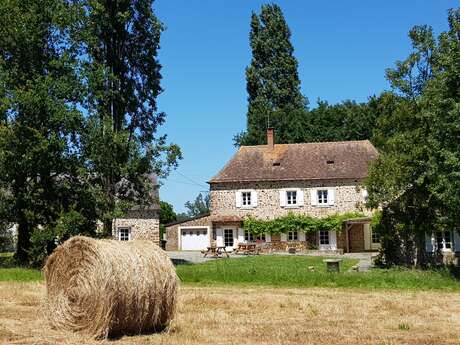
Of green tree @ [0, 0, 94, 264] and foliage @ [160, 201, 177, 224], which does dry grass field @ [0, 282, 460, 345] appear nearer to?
green tree @ [0, 0, 94, 264]

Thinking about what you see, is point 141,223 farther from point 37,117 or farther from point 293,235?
point 37,117

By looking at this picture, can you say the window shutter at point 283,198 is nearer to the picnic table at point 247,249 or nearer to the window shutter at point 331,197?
the window shutter at point 331,197

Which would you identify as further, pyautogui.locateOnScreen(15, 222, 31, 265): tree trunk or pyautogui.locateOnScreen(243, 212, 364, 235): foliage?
pyautogui.locateOnScreen(243, 212, 364, 235): foliage

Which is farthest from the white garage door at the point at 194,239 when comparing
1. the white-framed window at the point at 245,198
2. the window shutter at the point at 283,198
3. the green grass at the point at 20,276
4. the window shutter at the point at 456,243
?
the green grass at the point at 20,276

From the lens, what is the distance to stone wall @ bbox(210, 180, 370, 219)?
4066 centimetres

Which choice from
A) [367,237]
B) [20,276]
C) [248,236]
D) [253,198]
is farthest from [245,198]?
[20,276]

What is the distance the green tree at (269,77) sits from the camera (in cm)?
5562

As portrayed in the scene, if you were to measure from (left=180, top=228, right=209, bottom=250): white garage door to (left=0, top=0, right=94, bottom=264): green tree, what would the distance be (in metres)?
19.0

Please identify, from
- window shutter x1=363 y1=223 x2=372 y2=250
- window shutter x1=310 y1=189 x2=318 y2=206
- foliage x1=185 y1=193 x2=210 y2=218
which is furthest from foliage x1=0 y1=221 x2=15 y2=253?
foliage x1=185 y1=193 x2=210 y2=218

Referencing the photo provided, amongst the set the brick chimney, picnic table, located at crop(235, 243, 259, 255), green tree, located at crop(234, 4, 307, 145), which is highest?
green tree, located at crop(234, 4, 307, 145)

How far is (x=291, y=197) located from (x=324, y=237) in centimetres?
357

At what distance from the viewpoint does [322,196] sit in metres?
41.2

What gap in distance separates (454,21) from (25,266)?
1906 cm

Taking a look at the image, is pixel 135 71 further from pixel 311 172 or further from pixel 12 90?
pixel 311 172
